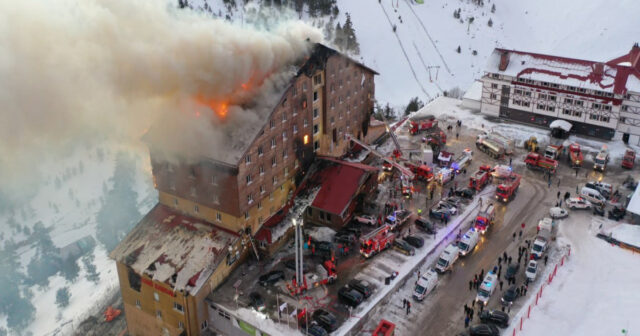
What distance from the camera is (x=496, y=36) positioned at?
147 metres

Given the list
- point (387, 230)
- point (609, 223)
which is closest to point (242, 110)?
point (387, 230)

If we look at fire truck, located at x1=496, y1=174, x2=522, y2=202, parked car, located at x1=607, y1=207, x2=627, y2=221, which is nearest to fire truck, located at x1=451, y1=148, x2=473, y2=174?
fire truck, located at x1=496, y1=174, x2=522, y2=202

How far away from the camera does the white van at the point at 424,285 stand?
47.4 m

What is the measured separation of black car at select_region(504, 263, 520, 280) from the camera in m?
49.3

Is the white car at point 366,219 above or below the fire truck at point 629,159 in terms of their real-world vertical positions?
below

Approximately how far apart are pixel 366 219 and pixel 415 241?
5.69m

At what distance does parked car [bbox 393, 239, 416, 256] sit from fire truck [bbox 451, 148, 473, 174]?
17847mm

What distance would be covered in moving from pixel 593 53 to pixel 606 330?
380 ft

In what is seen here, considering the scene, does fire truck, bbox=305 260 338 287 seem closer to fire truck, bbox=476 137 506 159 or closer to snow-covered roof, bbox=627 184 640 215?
snow-covered roof, bbox=627 184 640 215

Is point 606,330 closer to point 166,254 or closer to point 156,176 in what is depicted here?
→ point 166,254

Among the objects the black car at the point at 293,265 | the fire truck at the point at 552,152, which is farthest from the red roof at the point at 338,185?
the fire truck at the point at 552,152

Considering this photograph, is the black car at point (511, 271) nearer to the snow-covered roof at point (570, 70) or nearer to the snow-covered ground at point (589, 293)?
the snow-covered ground at point (589, 293)

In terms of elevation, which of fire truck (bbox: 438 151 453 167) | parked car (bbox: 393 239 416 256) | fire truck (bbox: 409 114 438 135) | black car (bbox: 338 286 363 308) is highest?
fire truck (bbox: 409 114 438 135)

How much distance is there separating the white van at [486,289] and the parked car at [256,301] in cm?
1812
